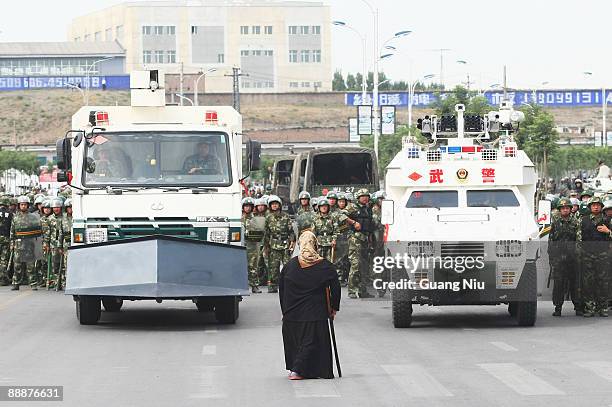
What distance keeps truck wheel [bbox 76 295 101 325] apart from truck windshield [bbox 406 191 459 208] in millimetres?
4588

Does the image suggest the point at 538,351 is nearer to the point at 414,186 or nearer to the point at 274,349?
the point at 274,349

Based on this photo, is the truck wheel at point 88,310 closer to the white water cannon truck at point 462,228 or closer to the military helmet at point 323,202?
the white water cannon truck at point 462,228

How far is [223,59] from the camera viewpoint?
14962 centimetres

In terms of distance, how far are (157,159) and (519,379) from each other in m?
7.67

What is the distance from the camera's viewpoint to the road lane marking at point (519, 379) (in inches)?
501

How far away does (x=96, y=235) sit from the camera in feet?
63.7

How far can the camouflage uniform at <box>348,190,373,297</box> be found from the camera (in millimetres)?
25219

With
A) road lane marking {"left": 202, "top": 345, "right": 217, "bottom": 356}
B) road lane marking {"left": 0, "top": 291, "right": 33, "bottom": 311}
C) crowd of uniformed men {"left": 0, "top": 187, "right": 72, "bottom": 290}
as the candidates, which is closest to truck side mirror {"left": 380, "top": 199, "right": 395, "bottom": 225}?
road lane marking {"left": 202, "top": 345, "right": 217, "bottom": 356}

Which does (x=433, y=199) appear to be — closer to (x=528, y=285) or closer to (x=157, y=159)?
(x=528, y=285)

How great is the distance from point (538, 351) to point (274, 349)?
303 centimetres

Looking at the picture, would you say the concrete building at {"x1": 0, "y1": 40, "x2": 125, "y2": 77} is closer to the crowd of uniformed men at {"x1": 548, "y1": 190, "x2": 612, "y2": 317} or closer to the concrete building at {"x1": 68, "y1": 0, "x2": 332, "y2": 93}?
the concrete building at {"x1": 68, "y1": 0, "x2": 332, "y2": 93}

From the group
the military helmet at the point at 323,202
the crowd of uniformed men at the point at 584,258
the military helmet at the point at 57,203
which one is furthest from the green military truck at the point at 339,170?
the crowd of uniformed men at the point at 584,258

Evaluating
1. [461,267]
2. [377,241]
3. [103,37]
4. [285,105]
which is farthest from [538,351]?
[103,37]

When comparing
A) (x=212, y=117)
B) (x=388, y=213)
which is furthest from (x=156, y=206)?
(x=388, y=213)
